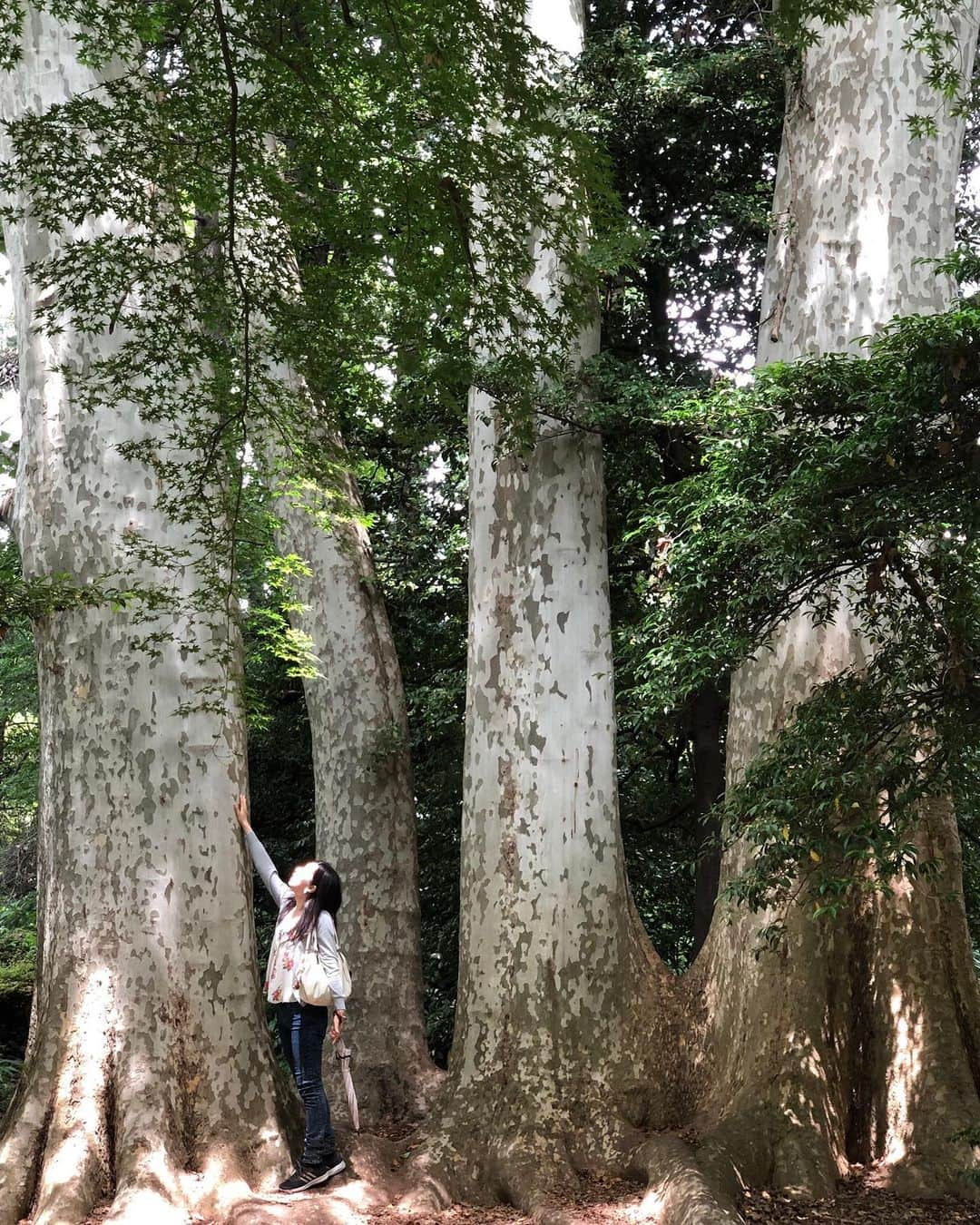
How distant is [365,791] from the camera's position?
8.52 metres

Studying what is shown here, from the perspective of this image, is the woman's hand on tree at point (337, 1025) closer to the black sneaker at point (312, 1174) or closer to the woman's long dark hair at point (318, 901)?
the woman's long dark hair at point (318, 901)

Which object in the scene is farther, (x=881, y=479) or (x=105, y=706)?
(x=105, y=706)

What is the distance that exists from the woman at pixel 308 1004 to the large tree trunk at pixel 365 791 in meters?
2.42

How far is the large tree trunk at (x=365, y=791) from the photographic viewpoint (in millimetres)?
7906

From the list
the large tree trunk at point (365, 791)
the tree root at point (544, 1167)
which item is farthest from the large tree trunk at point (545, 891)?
the large tree trunk at point (365, 791)

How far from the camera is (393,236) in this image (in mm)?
4602

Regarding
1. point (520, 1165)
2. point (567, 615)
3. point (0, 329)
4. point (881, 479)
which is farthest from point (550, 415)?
point (0, 329)

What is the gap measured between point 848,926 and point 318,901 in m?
2.76

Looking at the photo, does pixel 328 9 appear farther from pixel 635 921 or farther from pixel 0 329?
pixel 0 329

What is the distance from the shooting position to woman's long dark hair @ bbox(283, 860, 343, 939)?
537cm

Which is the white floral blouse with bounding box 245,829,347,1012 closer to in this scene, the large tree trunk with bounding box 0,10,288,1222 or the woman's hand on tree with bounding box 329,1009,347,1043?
the woman's hand on tree with bounding box 329,1009,347,1043

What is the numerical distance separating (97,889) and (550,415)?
372 centimetres

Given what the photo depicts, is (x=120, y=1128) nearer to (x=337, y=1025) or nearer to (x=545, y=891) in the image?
(x=337, y=1025)

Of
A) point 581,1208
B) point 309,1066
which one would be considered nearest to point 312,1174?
point 309,1066
